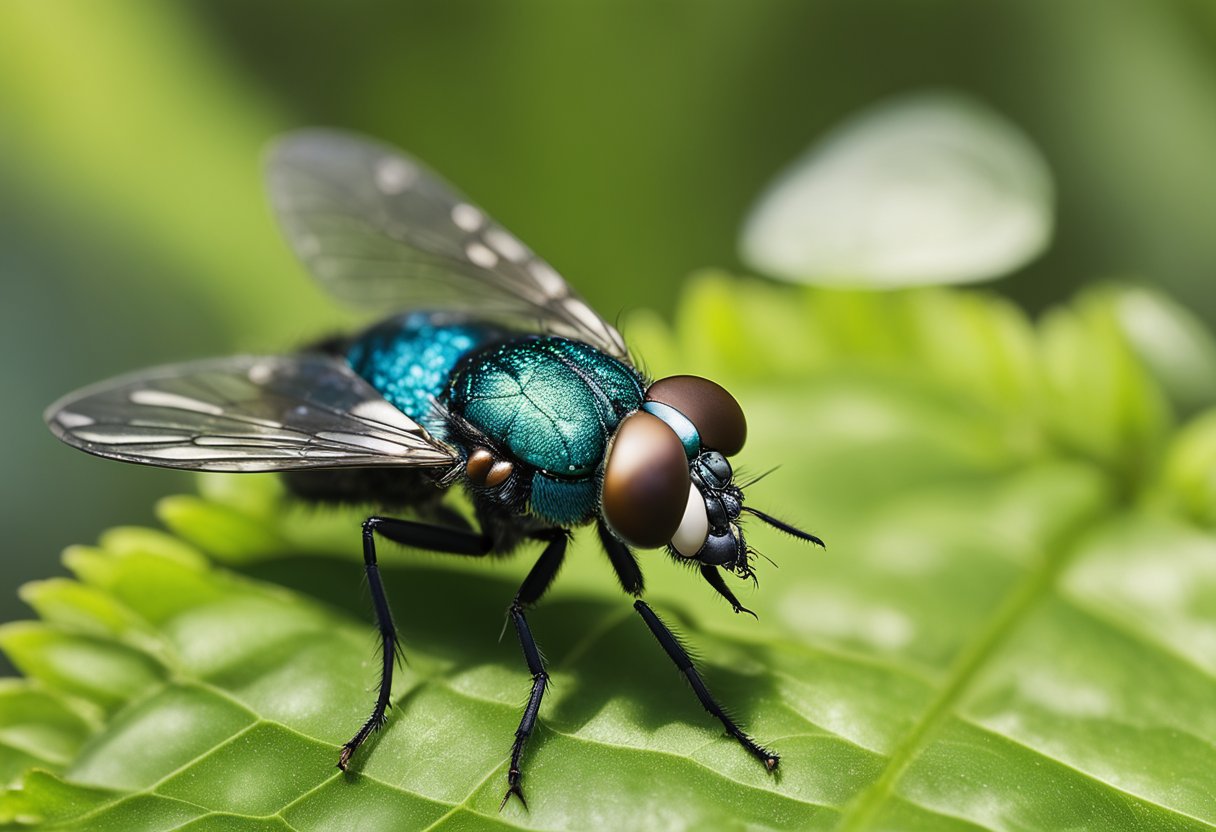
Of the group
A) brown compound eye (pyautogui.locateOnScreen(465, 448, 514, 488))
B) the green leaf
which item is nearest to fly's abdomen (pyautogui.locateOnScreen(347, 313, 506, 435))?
brown compound eye (pyautogui.locateOnScreen(465, 448, 514, 488))

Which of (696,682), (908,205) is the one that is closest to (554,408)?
(696,682)

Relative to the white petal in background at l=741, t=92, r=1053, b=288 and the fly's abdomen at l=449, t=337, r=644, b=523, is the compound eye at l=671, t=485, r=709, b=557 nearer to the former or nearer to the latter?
the fly's abdomen at l=449, t=337, r=644, b=523

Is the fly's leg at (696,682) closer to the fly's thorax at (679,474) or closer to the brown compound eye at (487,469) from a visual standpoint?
the fly's thorax at (679,474)

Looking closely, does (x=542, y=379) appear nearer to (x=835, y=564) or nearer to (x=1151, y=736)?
(x=835, y=564)

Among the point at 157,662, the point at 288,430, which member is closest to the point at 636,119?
the point at 288,430

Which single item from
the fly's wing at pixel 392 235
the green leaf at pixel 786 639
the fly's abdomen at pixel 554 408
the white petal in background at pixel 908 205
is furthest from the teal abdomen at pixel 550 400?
the white petal in background at pixel 908 205
